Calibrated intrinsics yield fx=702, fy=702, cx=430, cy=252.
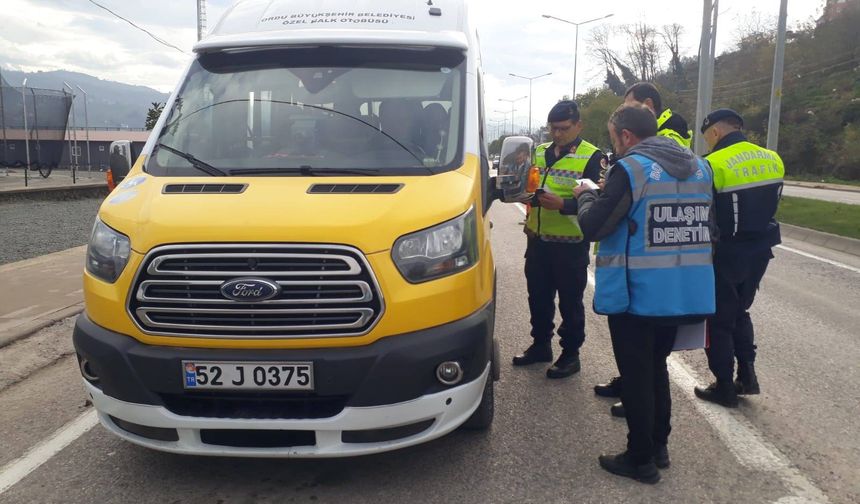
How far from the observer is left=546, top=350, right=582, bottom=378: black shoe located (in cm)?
503

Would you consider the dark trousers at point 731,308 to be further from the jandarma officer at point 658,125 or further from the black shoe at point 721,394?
the jandarma officer at point 658,125

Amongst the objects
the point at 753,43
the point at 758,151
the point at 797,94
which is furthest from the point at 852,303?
the point at 753,43

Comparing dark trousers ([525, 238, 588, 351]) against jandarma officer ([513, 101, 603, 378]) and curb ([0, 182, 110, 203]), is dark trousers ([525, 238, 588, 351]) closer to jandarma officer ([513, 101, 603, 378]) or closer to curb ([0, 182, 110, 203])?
jandarma officer ([513, 101, 603, 378])

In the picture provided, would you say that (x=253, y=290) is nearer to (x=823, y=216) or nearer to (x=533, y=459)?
(x=533, y=459)

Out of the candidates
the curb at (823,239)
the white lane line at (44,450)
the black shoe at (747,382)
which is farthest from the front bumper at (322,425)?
the curb at (823,239)

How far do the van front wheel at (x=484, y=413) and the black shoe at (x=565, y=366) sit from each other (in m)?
1.18

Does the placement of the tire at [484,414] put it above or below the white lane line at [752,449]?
above

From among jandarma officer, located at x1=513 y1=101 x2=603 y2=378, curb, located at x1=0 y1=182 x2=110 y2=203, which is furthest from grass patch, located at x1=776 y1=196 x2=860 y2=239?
curb, located at x1=0 y1=182 x2=110 y2=203

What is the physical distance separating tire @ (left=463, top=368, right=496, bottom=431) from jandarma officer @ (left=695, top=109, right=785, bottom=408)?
5.32 feet

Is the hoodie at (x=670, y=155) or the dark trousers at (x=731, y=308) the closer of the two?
the hoodie at (x=670, y=155)

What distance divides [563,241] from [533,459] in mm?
1766

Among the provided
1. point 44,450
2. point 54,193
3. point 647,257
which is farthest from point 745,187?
point 54,193

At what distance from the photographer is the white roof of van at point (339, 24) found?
4.11 m

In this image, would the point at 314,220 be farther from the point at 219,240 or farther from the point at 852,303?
the point at 852,303
